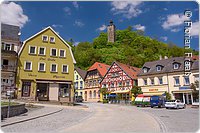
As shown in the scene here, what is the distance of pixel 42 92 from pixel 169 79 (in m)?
20.7

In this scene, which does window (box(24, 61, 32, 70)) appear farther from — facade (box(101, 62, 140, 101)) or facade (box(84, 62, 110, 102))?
facade (box(84, 62, 110, 102))

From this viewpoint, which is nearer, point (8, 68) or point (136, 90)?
point (8, 68)

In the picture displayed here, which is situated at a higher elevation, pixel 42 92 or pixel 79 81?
pixel 79 81

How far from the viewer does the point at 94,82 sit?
174ft

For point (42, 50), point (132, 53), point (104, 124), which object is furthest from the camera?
point (132, 53)

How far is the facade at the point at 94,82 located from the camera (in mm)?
51694

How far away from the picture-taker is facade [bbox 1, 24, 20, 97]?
97.1 ft

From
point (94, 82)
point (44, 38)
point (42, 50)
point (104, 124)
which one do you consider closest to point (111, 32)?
point (94, 82)

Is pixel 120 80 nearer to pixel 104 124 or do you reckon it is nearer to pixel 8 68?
pixel 8 68

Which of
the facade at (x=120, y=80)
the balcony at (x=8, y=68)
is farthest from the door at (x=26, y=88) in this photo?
the facade at (x=120, y=80)

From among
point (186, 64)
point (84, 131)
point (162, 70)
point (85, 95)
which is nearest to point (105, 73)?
point (85, 95)

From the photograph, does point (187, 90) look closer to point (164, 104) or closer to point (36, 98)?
point (164, 104)

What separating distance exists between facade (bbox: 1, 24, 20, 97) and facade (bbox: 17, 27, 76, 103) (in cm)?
→ 92

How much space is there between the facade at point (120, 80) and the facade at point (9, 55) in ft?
71.3
